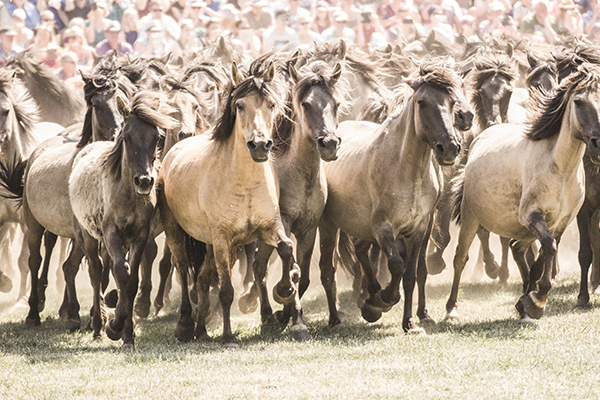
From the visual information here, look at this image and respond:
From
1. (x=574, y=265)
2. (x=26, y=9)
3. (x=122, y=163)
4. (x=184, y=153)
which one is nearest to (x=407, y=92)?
(x=184, y=153)

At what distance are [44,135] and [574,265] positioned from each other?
7.46 meters

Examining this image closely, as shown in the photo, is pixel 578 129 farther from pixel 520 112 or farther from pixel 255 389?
pixel 520 112

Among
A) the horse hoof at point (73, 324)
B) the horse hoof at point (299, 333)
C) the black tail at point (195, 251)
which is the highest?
the black tail at point (195, 251)

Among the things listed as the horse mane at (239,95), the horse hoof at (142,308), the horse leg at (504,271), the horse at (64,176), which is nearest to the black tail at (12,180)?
the horse at (64,176)

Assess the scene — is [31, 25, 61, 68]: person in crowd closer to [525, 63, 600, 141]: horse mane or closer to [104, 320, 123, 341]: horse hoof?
[104, 320, 123, 341]: horse hoof

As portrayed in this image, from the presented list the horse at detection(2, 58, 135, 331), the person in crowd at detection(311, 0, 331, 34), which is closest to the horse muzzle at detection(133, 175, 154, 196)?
the horse at detection(2, 58, 135, 331)

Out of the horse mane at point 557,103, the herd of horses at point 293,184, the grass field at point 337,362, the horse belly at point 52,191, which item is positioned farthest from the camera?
the horse belly at point 52,191

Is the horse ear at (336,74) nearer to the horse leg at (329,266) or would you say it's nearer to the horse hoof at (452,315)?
the horse leg at (329,266)

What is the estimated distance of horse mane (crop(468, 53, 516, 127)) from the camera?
9.81 metres

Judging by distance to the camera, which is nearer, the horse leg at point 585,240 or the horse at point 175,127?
the horse leg at point 585,240

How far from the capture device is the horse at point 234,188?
6.67 meters

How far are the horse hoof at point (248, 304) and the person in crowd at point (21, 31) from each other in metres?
8.05

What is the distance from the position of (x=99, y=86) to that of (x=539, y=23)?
Answer: 9186 millimetres

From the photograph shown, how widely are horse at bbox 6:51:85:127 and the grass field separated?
4.75 m
